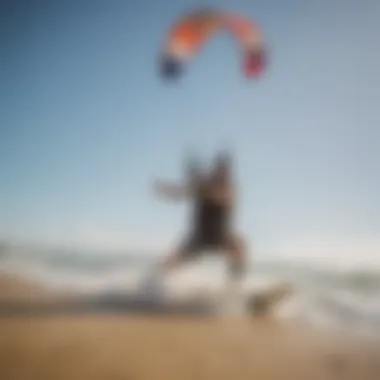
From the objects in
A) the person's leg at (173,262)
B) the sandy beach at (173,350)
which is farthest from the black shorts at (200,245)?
the sandy beach at (173,350)

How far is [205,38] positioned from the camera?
4.90 ft

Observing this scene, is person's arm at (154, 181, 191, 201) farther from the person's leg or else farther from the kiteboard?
the kiteboard

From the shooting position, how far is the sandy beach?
1.37m

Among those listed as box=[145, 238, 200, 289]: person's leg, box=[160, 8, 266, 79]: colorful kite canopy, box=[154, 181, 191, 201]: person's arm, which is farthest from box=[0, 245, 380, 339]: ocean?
box=[160, 8, 266, 79]: colorful kite canopy

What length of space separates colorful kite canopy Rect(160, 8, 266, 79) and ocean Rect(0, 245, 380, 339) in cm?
37

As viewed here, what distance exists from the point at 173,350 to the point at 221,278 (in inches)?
6.1

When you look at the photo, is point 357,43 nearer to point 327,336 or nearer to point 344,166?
point 344,166

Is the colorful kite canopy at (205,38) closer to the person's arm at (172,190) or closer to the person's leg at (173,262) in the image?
the person's arm at (172,190)

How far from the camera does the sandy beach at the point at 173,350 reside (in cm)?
137

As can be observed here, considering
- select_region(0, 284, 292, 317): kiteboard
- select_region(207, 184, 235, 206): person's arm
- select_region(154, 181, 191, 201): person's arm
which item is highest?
select_region(154, 181, 191, 201): person's arm

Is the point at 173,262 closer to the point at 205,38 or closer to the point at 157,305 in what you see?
the point at 157,305

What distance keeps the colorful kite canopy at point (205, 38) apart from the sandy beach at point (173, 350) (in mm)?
476

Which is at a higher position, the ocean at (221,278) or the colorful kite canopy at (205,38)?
the colorful kite canopy at (205,38)

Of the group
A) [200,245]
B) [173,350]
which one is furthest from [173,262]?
[173,350]
